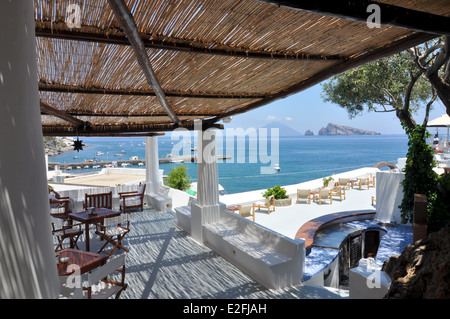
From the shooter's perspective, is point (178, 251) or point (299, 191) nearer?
point (178, 251)

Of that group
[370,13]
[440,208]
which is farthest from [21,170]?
[440,208]

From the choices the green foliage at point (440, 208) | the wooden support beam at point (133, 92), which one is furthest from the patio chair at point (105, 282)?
the green foliage at point (440, 208)

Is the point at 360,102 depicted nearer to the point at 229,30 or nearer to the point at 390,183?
the point at 390,183

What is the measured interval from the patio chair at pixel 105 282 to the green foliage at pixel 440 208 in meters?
6.41

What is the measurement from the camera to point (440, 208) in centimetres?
641

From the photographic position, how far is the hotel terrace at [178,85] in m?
1.13

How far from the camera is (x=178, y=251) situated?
5.89 m

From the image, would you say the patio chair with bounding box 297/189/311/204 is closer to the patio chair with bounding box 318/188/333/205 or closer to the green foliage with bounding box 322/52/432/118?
the patio chair with bounding box 318/188/333/205

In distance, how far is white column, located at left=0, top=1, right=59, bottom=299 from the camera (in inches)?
40.7

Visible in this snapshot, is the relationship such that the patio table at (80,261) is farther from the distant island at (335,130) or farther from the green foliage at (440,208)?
the distant island at (335,130)

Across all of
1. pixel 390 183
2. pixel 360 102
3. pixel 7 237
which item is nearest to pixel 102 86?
pixel 7 237

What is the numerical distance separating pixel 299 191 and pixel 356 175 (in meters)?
8.14

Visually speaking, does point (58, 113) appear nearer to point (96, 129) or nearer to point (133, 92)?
point (133, 92)
